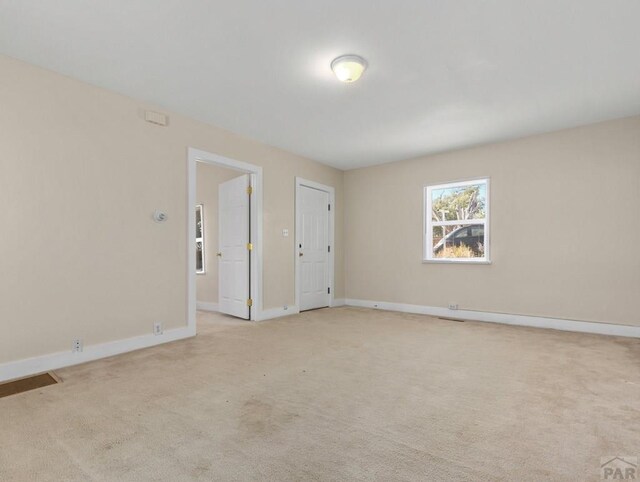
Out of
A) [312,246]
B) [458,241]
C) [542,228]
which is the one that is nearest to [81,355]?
[312,246]

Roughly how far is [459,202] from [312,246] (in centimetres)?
252

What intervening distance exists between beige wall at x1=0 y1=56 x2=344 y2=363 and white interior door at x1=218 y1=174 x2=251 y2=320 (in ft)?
3.68

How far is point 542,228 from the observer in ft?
15.2

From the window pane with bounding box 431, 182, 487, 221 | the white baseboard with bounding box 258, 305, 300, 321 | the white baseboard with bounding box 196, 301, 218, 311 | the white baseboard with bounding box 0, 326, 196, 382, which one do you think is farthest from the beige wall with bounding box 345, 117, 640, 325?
the white baseboard with bounding box 0, 326, 196, 382

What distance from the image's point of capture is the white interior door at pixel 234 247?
5.11 metres

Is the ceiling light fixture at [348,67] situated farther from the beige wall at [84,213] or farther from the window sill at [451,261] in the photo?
the window sill at [451,261]

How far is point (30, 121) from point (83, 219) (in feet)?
2.94

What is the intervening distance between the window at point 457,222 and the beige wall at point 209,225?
3623 mm

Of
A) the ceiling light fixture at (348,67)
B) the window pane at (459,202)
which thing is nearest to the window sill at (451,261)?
the window pane at (459,202)

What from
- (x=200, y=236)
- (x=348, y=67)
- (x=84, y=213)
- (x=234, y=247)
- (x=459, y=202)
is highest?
(x=348, y=67)

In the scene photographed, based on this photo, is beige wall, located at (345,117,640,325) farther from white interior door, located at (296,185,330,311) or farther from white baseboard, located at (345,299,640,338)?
white interior door, located at (296,185,330,311)

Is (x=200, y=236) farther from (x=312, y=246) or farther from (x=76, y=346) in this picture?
(x=76, y=346)

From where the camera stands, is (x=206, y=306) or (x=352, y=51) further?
(x=206, y=306)

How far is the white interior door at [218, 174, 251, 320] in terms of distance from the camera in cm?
511
